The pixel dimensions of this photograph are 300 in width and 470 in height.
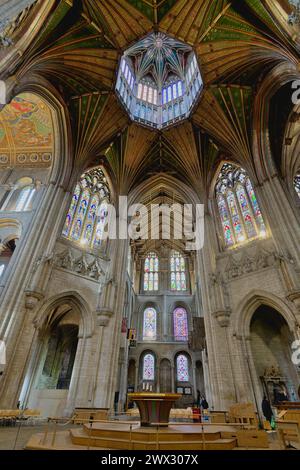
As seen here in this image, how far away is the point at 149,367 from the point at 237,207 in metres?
17.2

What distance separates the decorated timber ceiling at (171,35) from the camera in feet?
38.3

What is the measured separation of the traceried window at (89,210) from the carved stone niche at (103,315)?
167 inches

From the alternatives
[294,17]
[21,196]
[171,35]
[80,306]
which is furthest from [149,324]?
[294,17]

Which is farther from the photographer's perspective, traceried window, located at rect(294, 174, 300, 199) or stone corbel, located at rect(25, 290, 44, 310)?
traceried window, located at rect(294, 174, 300, 199)

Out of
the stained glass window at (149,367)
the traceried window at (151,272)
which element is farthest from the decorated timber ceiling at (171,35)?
the stained glass window at (149,367)

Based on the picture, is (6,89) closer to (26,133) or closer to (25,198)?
(25,198)

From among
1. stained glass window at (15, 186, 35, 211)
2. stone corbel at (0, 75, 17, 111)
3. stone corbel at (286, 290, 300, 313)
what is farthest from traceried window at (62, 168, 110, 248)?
stone corbel at (286, 290, 300, 313)

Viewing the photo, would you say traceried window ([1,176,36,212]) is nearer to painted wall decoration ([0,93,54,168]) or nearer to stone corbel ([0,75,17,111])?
painted wall decoration ([0,93,54,168])

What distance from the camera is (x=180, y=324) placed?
2509 cm

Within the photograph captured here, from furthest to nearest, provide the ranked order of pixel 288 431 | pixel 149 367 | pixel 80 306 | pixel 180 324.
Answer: pixel 180 324
pixel 149 367
pixel 80 306
pixel 288 431

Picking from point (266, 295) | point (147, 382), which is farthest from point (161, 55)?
point (147, 382)

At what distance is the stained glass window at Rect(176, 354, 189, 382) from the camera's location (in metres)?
22.3

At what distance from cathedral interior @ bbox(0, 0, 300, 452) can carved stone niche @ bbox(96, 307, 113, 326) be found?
9cm

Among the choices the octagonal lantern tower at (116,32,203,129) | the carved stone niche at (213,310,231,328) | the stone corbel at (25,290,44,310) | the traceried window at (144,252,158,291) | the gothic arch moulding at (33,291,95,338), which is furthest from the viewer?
the traceried window at (144,252,158,291)
